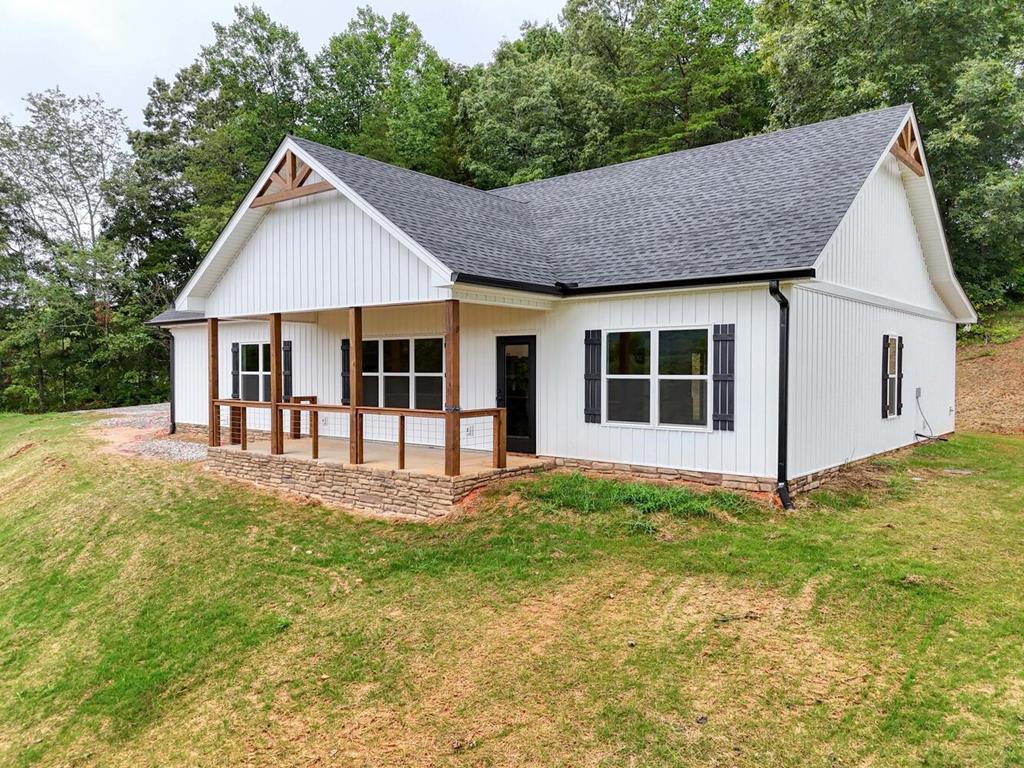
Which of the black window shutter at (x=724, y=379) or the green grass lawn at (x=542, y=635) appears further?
the black window shutter at (x=724, y=379)

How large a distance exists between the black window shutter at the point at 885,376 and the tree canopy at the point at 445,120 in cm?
1142

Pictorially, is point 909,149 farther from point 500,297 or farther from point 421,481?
point 421,481

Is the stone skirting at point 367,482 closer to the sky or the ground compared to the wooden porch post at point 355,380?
closer to the ground

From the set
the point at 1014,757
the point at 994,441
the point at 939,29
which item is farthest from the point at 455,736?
the point at 939,29

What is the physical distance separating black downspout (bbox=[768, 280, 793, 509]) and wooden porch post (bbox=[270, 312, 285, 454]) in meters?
7.72

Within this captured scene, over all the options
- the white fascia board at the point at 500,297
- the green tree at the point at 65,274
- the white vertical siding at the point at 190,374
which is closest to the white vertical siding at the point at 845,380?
the white fascia board at the point at 500,297

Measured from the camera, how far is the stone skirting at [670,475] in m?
7.84

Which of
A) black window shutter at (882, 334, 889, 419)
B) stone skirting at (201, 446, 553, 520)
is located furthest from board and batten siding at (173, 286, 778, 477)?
black window shutter at (882, 334, 889, 419)

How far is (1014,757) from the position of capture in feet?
11.3

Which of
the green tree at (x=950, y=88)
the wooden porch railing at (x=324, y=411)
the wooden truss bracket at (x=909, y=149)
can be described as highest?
the green tree at (x=950, y=88)

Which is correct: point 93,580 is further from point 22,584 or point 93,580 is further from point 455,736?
point 455,736

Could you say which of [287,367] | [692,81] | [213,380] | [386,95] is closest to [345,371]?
[287,367]

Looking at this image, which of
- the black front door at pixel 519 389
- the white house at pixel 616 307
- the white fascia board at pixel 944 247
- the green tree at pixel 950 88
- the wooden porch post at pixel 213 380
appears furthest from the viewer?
the green tree at pixel 950 88

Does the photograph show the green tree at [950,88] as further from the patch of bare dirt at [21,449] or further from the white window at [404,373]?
the patch of bare dirt at [21,449]
